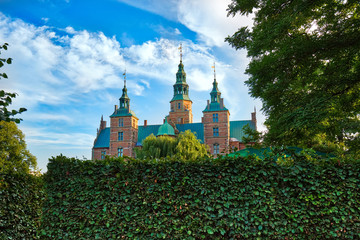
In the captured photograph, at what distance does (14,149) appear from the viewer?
76.7ft

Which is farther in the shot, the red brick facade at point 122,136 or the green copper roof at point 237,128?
the red brick facade at point 122,136

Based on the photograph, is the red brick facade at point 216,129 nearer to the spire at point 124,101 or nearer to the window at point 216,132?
the window at point 216,132

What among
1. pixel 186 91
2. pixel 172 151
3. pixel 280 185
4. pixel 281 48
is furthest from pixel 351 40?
pixel 186 91

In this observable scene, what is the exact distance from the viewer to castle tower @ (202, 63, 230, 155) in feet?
137

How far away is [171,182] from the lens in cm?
507

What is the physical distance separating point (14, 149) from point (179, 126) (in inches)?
1120

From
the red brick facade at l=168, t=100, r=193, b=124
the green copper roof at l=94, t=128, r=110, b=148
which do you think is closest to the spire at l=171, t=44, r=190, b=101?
the red brick facade at l=168, t=100, r=193, b=124

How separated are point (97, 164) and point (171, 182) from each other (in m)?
1.68

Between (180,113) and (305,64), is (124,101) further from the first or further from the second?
(305,64)

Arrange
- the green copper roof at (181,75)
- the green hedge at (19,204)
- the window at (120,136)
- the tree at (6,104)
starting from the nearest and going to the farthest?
the tree at (6,104), the green hedge at (19,204), the window at (120,136), the green copper roof at (181,75)

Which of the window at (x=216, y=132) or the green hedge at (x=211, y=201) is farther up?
the window at (x=216, y=132)

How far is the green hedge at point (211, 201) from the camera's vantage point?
185 inches

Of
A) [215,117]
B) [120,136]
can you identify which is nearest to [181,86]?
[215,117]

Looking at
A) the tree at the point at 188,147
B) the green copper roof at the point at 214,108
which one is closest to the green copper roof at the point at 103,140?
the green copper roof at the point at 214,108
